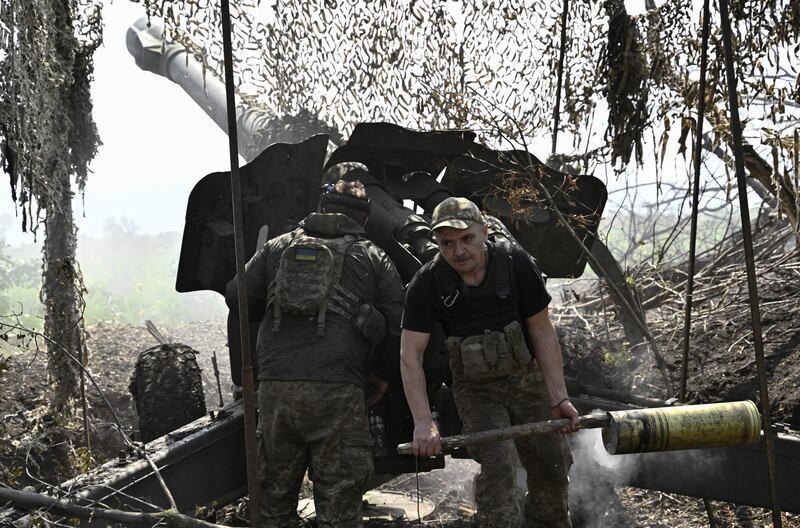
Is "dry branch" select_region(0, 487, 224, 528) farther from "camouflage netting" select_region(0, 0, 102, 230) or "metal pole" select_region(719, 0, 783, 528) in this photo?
"metal pole" select_region(719, 0, 783, 528)

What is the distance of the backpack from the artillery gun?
72 cm

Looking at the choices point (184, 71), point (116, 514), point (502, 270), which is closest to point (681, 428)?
point (502, 270)

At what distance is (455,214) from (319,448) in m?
1.50

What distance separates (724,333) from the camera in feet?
24.9

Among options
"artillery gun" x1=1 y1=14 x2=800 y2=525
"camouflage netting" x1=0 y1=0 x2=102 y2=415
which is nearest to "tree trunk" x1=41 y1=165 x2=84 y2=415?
"camouflage netting" x1=0 y1=0 x2=102 y2=415

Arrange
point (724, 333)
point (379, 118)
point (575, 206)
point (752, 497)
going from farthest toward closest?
point (379, 118) → point (724, 333) → point (575, 206) → point (752, 497)

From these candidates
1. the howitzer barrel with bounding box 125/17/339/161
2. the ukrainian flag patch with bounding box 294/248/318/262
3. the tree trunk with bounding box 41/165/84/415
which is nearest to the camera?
the ukrainian flag patch with bounding box 294/248/318/262

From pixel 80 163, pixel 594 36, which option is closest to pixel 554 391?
pixel 594 36

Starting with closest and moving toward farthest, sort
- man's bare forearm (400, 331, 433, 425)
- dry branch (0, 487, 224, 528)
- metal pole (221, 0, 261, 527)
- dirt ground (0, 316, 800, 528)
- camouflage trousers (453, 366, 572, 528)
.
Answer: dry branch (0, 487, 224, 528) → metal pole (221, 0, 261, 527) → man's bare forearm (400, 331, 433, 425) → camouflage trousers (453, 366, 572, 528) → dirt ground (0, 316, 800, 528)

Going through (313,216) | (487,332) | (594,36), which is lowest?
(487,332)

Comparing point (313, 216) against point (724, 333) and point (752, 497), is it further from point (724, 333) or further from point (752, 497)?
point (724, 333)

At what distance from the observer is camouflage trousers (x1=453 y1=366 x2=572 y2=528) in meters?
4.85

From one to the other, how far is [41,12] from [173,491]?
2631 mm

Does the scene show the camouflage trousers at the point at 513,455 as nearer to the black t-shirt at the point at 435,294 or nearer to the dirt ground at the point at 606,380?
the black t-shirt at the point at 435,294
